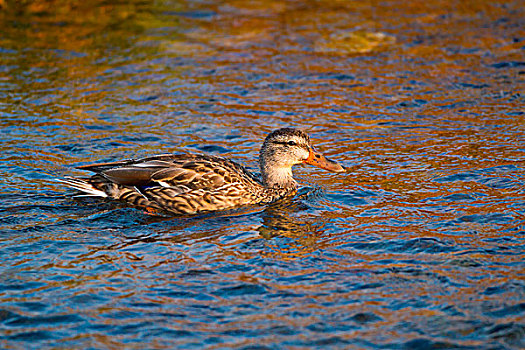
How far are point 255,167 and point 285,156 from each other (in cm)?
117

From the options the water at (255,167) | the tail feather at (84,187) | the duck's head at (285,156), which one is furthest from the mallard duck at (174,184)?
the duck's head at (285,156)

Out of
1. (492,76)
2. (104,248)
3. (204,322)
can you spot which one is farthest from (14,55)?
(204,322)

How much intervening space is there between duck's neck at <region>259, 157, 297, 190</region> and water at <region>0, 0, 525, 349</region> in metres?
0.37

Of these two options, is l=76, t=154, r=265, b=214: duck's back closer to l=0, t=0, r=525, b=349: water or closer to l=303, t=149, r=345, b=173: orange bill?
l=0, t=0, r=525, b=349: water

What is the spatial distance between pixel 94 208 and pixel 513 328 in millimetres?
5764

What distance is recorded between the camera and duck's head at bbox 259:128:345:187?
10594mm

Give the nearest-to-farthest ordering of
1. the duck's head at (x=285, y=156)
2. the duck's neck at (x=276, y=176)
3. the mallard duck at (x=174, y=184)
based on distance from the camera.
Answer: the mallard duck at (x=174, y=184)
the duck's head at (x=285, y=156)
the duck's neck at (x=276, y=176)

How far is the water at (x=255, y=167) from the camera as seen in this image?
7012mm

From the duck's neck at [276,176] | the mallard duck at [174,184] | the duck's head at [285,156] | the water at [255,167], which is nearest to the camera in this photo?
the water at [255,167]

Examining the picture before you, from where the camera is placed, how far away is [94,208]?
995 centimetres

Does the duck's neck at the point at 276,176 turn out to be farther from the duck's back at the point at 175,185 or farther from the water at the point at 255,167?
the duck's back at the point at 175,185

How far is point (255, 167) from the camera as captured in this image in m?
11.8

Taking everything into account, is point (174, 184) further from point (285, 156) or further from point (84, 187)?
point (285, 156)

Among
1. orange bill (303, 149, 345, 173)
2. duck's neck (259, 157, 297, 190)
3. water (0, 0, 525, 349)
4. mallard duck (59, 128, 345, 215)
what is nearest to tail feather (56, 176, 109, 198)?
mallard duck (59, 128, 345, 215)
